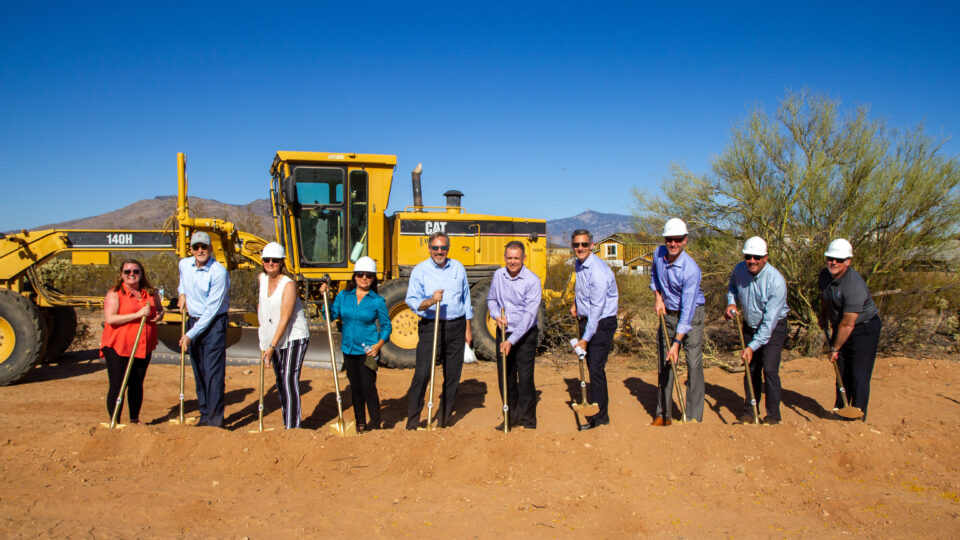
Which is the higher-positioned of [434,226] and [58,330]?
[434,226]

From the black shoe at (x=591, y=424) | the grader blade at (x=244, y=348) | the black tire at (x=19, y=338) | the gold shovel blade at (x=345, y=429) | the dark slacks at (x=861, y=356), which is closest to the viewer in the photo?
the gold shovel blade at (x=345, y=429)

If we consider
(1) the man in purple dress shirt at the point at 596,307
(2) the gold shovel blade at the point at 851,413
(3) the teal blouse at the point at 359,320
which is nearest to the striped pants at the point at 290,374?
(3) the teal blouse at the point at 359,320

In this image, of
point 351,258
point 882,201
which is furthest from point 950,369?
point 351,258

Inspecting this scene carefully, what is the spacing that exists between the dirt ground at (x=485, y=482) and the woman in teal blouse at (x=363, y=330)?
690 millimetres

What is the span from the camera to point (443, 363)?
547 cm

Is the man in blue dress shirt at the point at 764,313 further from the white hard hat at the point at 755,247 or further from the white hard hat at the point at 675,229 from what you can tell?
the white hard hat at the point at 675,229

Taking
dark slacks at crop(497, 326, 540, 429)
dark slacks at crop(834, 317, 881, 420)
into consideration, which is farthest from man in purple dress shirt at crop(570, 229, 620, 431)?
dark slacks at crop(834, 317, 881, 420)

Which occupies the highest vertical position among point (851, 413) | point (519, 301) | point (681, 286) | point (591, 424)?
point (681, 286)

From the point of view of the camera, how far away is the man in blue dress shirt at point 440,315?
5.30 m

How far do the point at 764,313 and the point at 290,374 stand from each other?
165 inches

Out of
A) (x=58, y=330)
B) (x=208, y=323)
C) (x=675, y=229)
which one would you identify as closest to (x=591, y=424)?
(x=675, y=229)

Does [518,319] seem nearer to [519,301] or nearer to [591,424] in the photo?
[519,301]

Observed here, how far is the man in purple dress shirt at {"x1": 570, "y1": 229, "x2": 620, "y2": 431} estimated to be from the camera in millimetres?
5391

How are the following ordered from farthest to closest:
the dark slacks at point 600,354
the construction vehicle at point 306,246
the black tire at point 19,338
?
the construction vehicle at point 306,246 → the black tire at point 19,338 → the dark slacks at point 600,354
